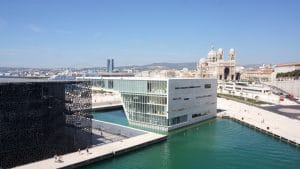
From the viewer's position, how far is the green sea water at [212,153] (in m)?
38.8

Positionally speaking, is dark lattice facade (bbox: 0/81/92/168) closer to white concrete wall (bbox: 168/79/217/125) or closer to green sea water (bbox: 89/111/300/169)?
green sea water (bbox: 89/111/300/169)

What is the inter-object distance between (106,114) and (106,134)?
27.8m

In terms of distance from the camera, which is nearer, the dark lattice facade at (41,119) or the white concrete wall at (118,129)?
the dark lattice facade at (41,119)

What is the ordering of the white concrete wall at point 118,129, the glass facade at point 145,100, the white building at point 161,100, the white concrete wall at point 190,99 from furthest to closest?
the white concrete wall at point 190,99, the glass facade at point 145,100, the white building at point 161,100, the white concrete wall at point 118,129

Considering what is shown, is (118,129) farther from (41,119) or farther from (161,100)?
(41,119)

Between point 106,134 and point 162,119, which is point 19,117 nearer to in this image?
point 106,134

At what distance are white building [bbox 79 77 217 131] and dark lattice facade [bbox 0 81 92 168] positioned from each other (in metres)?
16.5

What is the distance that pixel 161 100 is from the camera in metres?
56.6

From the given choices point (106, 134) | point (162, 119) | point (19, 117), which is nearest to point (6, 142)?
point (19, 117)

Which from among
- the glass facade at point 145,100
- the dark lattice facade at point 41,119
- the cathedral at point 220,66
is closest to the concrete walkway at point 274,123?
the glass facade at point 145,100

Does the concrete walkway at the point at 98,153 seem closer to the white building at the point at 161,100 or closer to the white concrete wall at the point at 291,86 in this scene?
the white building at the point at 161,100

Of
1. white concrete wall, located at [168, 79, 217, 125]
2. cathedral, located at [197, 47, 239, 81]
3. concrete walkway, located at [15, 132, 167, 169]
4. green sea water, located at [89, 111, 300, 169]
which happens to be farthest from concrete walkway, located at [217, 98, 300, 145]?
cathedral, located at [197, 47, 239, 81]

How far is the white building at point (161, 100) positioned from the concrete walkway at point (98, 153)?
7.92m

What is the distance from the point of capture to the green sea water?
38.8 metres
